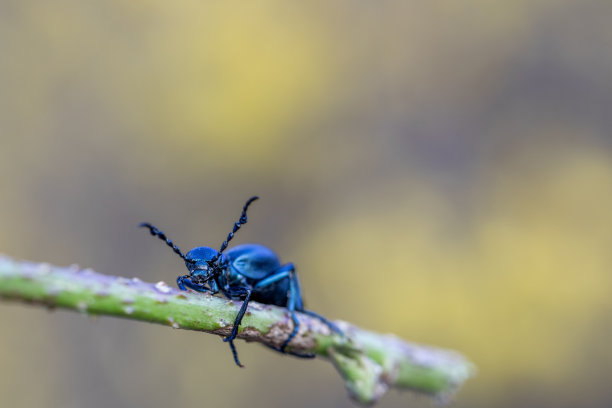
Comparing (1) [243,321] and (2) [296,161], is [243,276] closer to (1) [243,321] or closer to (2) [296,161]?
(1) [243,321]

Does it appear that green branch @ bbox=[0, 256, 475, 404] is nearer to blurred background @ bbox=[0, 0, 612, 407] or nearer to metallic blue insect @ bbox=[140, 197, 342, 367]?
metallic blue insect @ bbox=[140, 197, 342, 367]

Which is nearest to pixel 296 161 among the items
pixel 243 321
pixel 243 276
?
pixel 243 276

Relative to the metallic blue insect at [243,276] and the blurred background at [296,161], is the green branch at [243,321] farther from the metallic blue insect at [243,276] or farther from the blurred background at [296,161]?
the blurred background at [296,161]

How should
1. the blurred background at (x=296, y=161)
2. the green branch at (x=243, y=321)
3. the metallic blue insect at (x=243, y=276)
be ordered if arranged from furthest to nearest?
the blurred background at (x=296, y=161)
the metallic blue insect at (x=243, y=276)
the green branch at (x=243, y=321)

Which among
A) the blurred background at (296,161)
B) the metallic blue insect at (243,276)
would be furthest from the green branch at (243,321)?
the blurred background at (296,161)

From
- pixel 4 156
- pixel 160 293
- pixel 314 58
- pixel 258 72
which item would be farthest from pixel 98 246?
pixel 160 293
